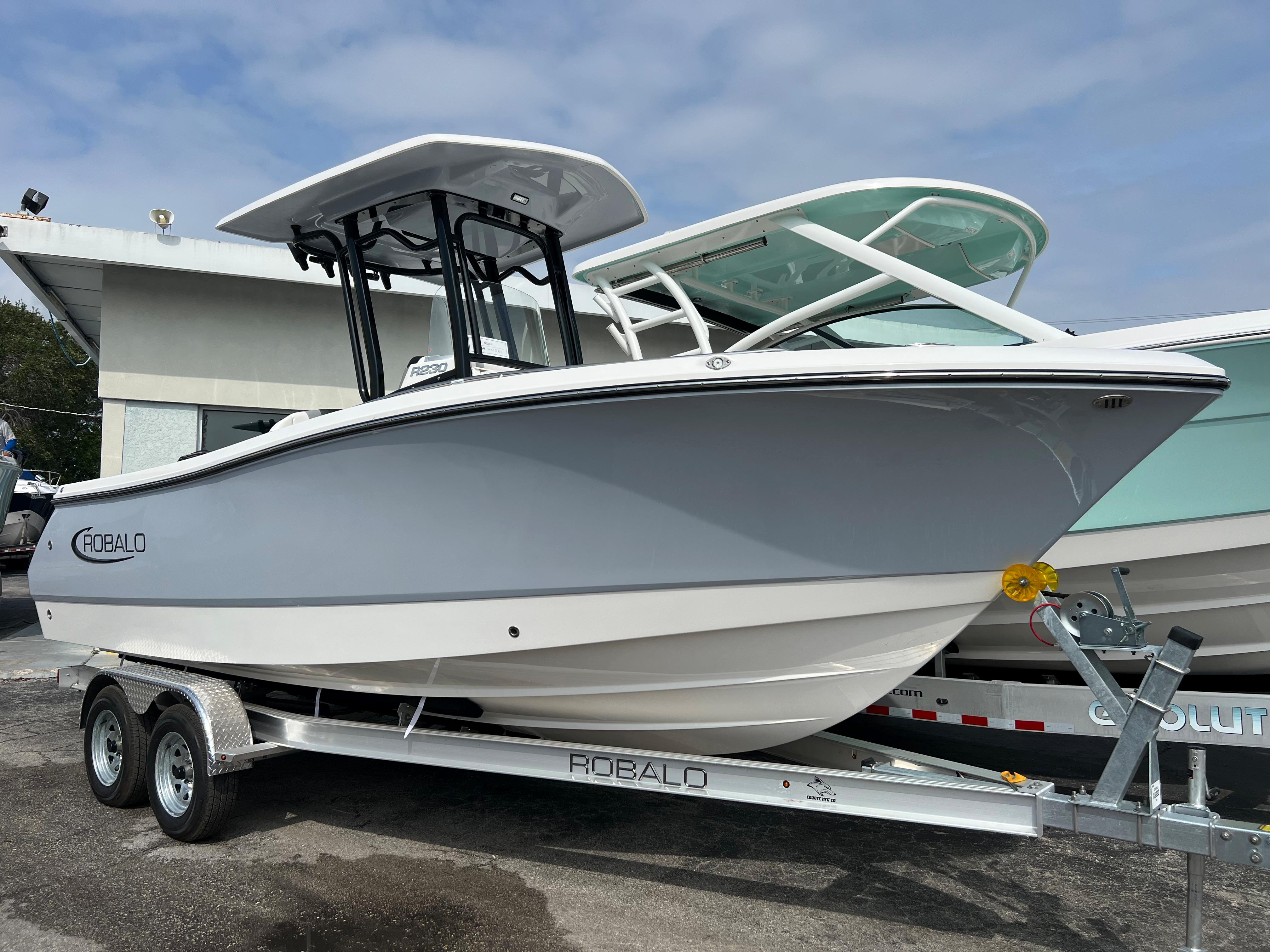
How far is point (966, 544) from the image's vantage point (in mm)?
2422

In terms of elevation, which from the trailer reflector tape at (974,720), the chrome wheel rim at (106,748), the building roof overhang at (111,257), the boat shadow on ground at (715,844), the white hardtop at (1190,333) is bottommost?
the boat shadow on ground at (715,844)

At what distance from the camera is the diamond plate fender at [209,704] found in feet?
10.6

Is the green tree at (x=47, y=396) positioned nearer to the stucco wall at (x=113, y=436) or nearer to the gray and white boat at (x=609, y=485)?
the stucco wall at (x=113, y=436)

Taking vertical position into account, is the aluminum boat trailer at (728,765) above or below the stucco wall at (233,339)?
below

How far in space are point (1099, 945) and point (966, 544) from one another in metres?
1.27

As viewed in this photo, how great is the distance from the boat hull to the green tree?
2972 cm

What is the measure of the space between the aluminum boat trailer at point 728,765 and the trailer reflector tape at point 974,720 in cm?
36

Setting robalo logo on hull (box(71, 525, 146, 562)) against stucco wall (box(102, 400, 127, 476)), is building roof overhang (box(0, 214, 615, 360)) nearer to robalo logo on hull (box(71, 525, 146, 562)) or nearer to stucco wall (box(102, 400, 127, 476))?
stucco wall (box(102, 400, 127, 476))

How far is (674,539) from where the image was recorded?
255cm

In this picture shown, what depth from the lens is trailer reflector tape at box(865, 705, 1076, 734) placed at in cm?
312

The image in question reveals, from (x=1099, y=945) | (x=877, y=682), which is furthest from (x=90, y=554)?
(x=1099, y=945)

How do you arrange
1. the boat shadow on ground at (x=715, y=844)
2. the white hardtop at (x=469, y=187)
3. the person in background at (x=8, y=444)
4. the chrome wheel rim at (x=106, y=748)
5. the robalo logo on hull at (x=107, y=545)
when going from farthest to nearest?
1. the person in background at (x=8, y=444)
2. the chrome wheel rim at (x=106, y=748)
3. the robalo logo on hull at (x=107, y=545)
4. the white hardtop at (x=469, y=187)
5. the boat shadow on ground at (x=715, y=844)

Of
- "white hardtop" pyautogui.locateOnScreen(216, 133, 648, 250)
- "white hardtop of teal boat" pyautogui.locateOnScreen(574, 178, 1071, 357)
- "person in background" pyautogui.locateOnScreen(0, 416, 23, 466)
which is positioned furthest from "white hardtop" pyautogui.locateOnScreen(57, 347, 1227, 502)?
"person in background" pyautogui.locateOnScreen(0, 416, 23, 466)

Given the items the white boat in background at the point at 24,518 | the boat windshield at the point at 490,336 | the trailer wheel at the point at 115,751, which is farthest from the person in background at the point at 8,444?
the boat windshield at the point at 490,336
